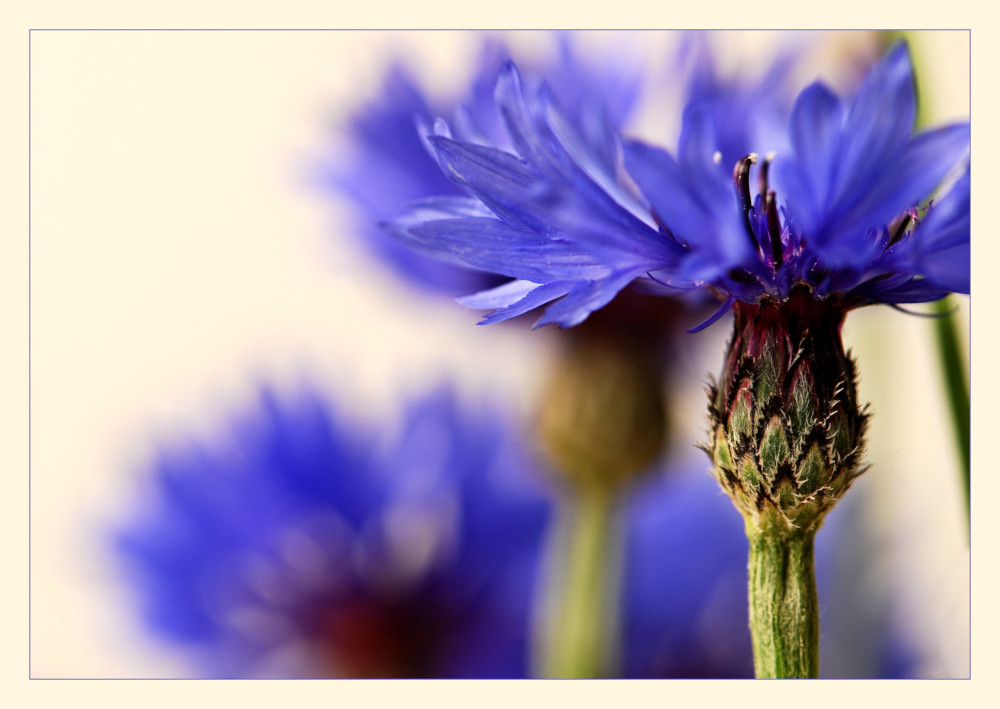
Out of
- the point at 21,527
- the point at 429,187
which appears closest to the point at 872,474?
the point at 429,187

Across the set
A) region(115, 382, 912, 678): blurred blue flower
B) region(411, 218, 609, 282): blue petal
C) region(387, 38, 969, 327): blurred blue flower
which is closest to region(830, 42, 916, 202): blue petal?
region(387, 38, 969, 327): blurred blue flower

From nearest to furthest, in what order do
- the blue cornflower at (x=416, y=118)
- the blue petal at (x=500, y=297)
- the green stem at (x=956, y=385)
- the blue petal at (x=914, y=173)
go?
the blue petal at (x=914, y=173)
the blue petal at (x=500, y=297)
the green stem at (x=956, y=385)
the blue cornflower at (x=416, y=118)

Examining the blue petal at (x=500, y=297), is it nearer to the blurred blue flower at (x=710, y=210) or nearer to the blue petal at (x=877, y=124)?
the blurred blue flower at (x=710, y=210)

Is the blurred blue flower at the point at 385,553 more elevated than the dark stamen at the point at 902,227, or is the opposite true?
the dark stamen at the point at 902,227

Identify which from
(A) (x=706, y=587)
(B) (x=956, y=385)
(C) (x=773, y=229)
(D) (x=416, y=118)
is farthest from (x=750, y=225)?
(A) (x=706, y=587)

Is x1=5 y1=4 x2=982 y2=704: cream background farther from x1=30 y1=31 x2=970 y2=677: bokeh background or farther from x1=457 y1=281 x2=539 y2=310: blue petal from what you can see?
x1=457 y1=281 x2=539 y2=310: blue petal

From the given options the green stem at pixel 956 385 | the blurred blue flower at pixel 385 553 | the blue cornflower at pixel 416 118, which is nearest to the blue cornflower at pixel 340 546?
the blurred blue flower at pixel 385 553
